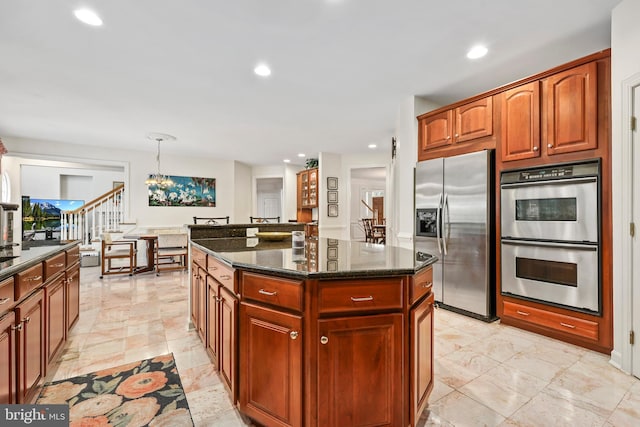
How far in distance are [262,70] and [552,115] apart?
8.76ft

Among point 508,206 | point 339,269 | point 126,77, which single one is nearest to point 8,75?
point 126,77

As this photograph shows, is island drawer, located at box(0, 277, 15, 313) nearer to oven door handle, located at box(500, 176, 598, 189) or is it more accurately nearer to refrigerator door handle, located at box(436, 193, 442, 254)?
refrigerator door handle, located at box(436, 193, 442, 254)

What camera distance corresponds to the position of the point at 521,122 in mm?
2654

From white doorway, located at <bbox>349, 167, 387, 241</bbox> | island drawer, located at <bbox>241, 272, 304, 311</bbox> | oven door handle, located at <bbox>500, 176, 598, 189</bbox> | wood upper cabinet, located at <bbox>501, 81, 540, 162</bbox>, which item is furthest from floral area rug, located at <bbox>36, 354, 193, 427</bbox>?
white doorway, located at <bbox>349, 167, 387, 241</bbox>

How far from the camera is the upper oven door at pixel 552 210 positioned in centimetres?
226

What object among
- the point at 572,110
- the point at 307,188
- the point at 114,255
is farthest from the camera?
the point at 307,188

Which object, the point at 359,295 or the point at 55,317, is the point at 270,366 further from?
the point at 55,317

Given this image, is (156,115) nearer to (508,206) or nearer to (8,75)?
(8,75)

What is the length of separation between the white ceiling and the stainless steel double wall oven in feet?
3.74

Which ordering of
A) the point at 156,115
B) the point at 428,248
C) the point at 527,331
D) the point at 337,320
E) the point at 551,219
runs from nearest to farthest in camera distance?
the point at 337,320 → the point at 551,219 → the point at 527,331 → the point at 428,248 → the point at 156,115

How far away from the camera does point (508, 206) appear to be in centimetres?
274

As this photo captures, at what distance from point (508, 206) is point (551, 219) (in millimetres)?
356

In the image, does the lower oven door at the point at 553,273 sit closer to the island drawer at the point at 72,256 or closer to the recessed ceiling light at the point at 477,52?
the recessed ceiling light at the point at 477,52

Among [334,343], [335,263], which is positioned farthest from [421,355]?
[335,263]
